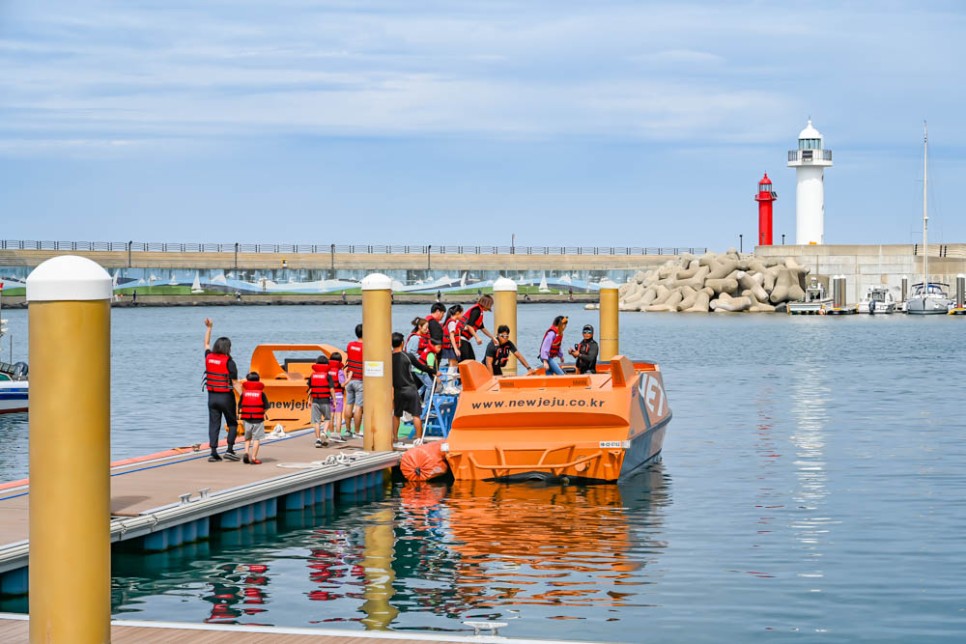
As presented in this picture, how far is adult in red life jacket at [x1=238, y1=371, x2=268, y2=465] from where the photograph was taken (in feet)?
52.2

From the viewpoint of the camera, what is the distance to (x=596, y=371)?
2012 centimetres

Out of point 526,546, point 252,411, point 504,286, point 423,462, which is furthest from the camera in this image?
point 504,286

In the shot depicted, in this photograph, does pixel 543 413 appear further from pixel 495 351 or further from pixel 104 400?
pixel 104 400

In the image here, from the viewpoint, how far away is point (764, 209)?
108 m

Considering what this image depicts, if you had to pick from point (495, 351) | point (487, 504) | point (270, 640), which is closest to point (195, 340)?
point (495, 351)

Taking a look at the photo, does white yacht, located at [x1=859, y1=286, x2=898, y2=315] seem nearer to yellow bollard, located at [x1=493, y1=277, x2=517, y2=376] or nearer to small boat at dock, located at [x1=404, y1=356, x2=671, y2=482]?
yellow bollard, located at [x1=493, y1=277, x2=517, y2=376]

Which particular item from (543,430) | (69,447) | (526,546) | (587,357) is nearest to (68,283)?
(69,447)

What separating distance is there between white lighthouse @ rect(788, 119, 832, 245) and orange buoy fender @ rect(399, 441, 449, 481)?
8697cm

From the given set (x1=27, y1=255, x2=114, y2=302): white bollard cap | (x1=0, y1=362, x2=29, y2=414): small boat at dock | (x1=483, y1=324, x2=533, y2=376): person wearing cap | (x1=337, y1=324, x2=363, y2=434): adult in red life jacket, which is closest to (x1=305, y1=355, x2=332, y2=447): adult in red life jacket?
(x1=337, y1=324, x2=363, y2=434): adult in red life jacket

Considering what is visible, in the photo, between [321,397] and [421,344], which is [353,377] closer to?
[321,397]

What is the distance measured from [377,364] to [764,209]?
9298cm

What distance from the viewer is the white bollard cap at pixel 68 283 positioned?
20.1 ft

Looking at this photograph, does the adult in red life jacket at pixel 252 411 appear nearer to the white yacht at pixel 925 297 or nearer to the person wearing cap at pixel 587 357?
the person wearing cap at pixel 587 357

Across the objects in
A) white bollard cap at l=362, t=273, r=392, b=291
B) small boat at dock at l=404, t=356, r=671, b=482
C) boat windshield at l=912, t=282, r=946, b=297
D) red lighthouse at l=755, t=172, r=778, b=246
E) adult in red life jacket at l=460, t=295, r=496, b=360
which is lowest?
small boat at dock at l=404, t=356, r=671, b=482
